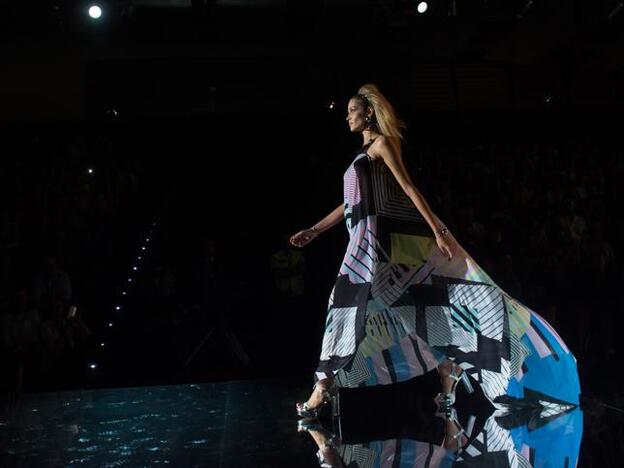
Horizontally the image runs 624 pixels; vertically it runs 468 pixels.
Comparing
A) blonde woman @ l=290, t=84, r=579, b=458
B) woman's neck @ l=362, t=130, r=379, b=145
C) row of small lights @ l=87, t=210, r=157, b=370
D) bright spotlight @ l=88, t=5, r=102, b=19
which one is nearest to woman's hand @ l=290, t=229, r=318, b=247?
blonde woman @ l=290, t=84, r=579, b=458

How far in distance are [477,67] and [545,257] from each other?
5561mm

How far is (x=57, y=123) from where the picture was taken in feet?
30.5

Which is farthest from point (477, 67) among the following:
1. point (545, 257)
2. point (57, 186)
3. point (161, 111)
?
point (57, 186)

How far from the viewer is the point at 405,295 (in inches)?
127

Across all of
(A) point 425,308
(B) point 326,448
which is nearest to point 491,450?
(B) point 326,448

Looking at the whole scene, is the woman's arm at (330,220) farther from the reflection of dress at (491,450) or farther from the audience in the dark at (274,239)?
the audience in the dark at (274,239)

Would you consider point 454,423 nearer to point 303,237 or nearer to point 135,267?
point 303,237

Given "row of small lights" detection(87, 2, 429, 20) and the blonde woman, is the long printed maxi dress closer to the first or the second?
the blonde woman

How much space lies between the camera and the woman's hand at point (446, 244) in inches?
123

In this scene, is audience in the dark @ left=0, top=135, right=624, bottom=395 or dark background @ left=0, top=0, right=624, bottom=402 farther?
dark background @ left=0, top=0, right=624, bottom=402

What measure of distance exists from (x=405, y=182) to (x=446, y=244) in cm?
30

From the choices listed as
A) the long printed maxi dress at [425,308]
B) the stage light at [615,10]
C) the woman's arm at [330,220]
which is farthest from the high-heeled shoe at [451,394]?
the stage light at [615,10]

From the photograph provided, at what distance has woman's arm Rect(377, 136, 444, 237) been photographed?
10.3ft

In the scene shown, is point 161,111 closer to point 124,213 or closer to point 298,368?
point 124,213
